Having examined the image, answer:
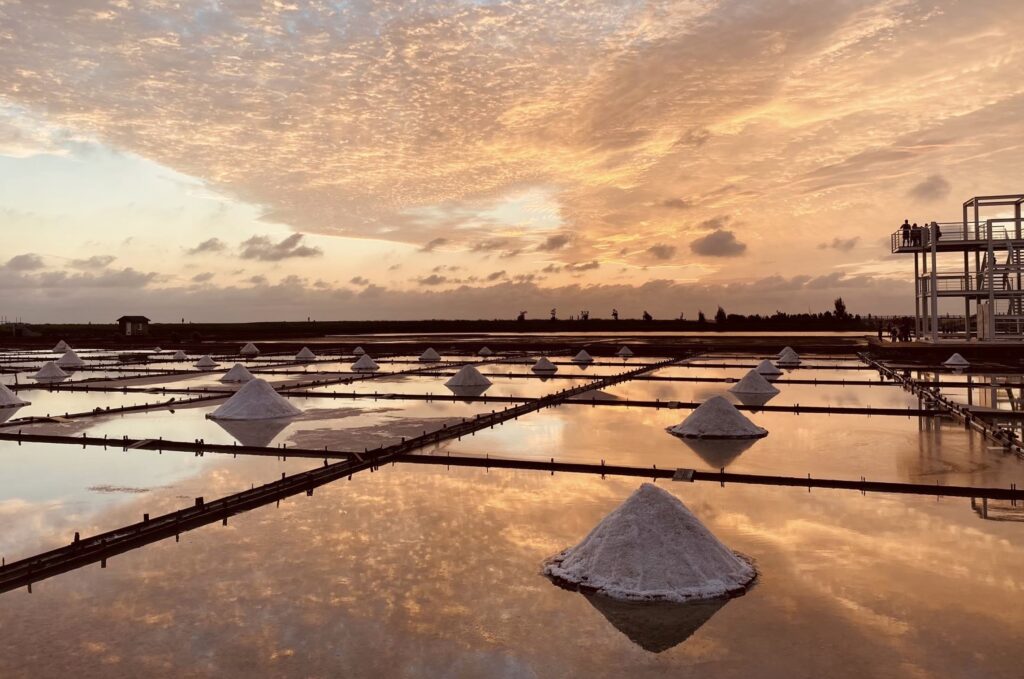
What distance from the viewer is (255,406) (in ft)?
66.6

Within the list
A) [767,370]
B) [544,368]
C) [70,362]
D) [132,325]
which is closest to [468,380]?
[544,368]

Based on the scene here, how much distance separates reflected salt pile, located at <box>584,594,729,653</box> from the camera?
258 inches

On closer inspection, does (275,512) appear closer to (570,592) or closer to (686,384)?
(570,592)

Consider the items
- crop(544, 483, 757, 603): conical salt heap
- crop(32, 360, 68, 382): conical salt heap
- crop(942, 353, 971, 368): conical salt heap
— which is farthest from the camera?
crop(942, 353, 971, 368): conical salt heap

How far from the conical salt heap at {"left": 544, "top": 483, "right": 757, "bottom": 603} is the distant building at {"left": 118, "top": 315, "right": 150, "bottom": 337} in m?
83.2

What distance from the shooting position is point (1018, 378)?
2841 centimetres

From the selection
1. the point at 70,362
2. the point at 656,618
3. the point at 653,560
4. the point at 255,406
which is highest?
the point at 70,362

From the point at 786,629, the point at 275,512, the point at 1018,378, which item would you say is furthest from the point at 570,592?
the point at 1018,378

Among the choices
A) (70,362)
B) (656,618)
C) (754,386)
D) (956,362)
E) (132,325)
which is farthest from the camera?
(132,325)

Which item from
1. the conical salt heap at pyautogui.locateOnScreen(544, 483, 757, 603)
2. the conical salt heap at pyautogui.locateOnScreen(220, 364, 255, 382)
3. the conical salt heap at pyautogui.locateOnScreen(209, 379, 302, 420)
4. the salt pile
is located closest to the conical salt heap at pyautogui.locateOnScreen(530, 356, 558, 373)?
the conical salt heap at pyautogui.locateOnScreen(220, 364, 255, 382)

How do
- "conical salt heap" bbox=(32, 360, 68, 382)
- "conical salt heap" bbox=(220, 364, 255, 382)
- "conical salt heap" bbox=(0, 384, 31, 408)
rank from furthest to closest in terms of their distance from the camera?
"conical salt heap" bbox=(32, 360, 68, 382) → "conical salt heap" bbox=(220, 364, 255, 382) → "conical salt heap" bbox=(0, 384, 31, 408)

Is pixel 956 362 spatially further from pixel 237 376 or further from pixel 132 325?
pixel 132 325

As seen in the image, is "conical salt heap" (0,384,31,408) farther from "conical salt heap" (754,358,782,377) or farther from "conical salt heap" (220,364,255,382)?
"conical salt heap" (754,358,782,377)

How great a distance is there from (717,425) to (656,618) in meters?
10.6
